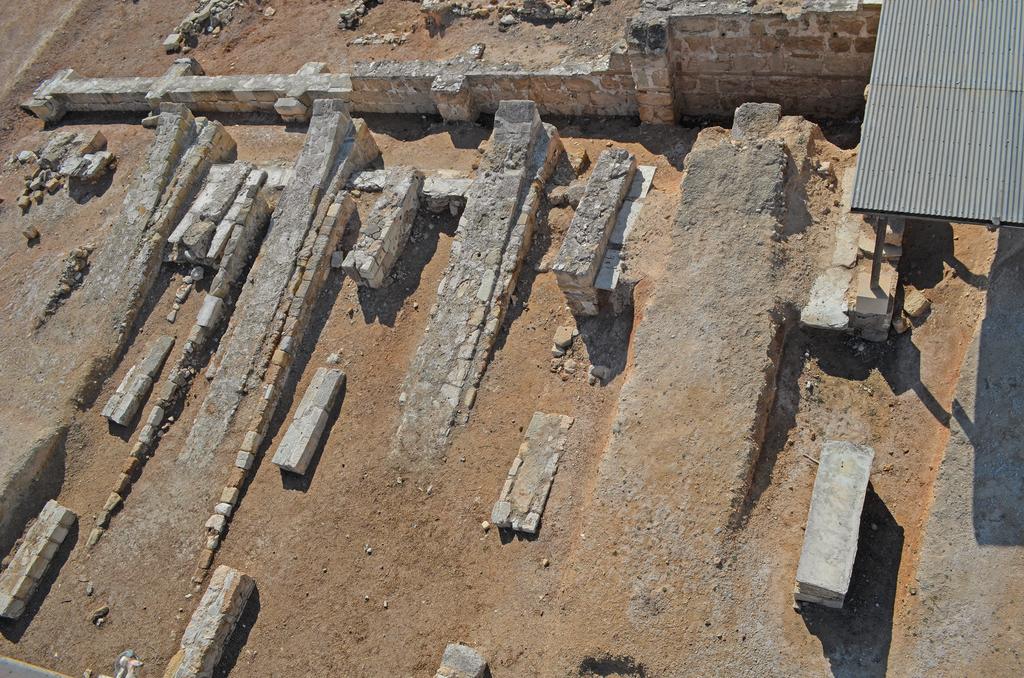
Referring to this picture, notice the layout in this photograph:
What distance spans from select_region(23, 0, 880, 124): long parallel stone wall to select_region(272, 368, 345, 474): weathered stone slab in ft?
18.0

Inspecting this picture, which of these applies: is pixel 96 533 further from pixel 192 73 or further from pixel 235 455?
pixel 192 73

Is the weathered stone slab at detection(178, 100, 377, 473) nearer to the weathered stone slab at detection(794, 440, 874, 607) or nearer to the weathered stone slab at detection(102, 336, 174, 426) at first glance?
the weathered stone slab at detection(102, 336, 174, 426)

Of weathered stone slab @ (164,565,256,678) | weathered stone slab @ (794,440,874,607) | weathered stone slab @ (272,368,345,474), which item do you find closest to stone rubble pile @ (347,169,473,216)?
weathered stone slab @ (272,368,345,474)

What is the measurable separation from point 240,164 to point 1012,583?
42.4ft

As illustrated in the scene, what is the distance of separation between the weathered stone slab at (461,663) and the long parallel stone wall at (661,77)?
8448mm

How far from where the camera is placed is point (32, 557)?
11.3 m

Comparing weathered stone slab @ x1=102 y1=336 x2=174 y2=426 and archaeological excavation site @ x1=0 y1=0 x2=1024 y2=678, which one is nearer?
archaeological excavation site @ x1=0 y1=0 x2=1024 y2=678

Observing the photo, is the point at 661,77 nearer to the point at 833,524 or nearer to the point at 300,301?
the point at 300,301

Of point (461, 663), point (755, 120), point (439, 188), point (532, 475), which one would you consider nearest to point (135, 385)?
point (439, 188)

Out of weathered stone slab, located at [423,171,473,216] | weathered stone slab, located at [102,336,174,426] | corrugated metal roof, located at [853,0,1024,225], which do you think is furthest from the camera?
weathered stone slab, located at [423,171,473,216]

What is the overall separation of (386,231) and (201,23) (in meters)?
10.0

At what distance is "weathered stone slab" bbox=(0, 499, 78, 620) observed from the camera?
36.6 feet

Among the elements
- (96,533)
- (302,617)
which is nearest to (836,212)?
(302,617)

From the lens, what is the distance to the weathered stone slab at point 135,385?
1232cm
